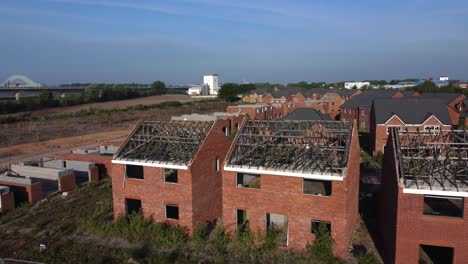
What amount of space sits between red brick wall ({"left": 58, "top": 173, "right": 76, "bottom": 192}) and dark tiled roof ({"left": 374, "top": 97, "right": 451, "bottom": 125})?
30756mm

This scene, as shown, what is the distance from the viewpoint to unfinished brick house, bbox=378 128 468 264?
1445cm

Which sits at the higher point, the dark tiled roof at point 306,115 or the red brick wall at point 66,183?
the dark tiled roof at point 306,115

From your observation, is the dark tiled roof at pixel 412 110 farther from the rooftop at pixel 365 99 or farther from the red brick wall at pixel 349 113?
the red brick wall at pixel 349 113

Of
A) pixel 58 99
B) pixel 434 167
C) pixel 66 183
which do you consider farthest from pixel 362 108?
pixel 58 99

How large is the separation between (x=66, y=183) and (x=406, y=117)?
3367cm

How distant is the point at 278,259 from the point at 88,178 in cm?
2242

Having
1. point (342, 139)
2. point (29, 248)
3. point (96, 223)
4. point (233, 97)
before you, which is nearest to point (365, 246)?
point (342, 139)

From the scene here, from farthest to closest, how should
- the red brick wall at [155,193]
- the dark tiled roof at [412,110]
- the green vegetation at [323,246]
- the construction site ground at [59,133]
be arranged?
the construction site ground at [59,133], the dark tiled roof at [412,110], the red brick wall at [155,193], the green vegetation at [323,246]

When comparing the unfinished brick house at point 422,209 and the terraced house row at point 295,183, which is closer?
the unfinished brick house at point 422,209

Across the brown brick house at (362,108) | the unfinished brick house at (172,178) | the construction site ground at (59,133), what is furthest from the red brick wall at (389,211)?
the construction site ground at (59,133)

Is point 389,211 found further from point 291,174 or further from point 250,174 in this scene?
point 250,174

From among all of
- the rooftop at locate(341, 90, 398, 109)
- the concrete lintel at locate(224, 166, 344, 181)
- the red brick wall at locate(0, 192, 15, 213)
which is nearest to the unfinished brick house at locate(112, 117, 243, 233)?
the concrete lintel at locate(224, 166, 344, 181)

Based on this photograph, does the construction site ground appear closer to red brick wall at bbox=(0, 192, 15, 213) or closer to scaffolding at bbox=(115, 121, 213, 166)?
red brick wall at bbox=(0, 192, 15, 213)

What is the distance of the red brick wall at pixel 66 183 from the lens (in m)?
28.9
